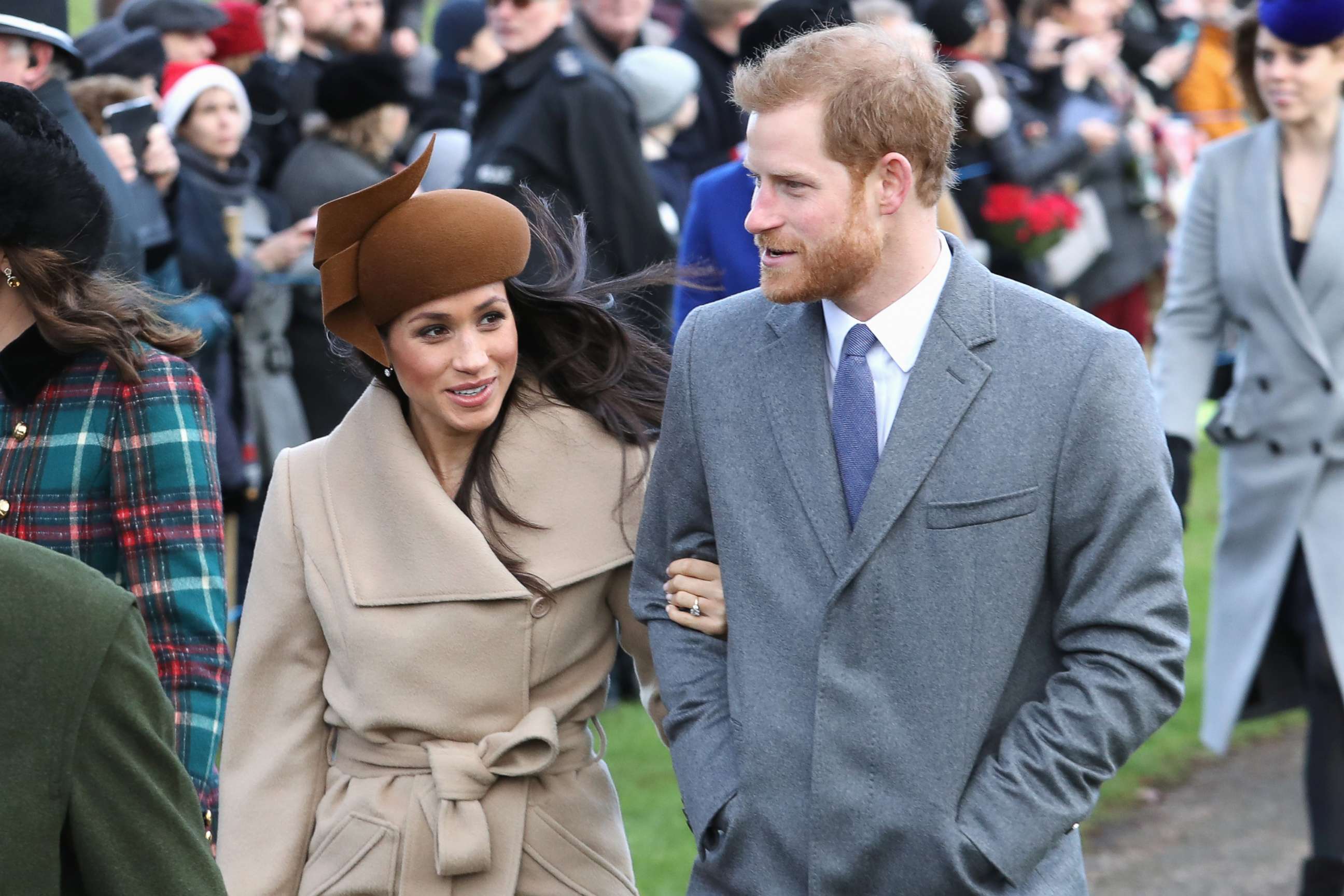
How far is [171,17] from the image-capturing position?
764cm

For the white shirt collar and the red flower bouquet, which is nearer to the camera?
the white shirt collar

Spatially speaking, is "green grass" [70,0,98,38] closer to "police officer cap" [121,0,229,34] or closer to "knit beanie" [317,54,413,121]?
"police officer cap" [121,0,229,34]

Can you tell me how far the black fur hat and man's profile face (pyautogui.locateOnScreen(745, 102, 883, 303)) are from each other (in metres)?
1.27

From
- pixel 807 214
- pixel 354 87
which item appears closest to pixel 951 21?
pixel 354 87

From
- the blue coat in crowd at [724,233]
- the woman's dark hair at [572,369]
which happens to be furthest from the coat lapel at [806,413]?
the blue coat in crowd at [724,233]

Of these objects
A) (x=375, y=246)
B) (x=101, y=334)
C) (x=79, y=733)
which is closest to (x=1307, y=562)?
(x=375, y=246)

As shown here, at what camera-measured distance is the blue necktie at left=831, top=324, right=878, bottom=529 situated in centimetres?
295

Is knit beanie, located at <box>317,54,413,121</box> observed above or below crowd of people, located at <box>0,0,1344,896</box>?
below

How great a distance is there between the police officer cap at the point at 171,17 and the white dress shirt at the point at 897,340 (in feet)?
17.5

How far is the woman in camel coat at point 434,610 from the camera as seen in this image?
3402mm

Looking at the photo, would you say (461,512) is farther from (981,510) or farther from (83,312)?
(981,510)

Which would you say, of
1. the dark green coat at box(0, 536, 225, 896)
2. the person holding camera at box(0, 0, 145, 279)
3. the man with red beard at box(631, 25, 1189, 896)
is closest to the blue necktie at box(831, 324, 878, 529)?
the man with red beard at box(631, 25, 1189, 896)

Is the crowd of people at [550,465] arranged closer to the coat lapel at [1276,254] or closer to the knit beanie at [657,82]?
the coat lapel at [1276,254]

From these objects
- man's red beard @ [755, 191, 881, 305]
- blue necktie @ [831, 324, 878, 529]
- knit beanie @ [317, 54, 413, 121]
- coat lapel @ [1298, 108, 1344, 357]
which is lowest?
coat lapel @ [1298, 108, 1344, 357]
